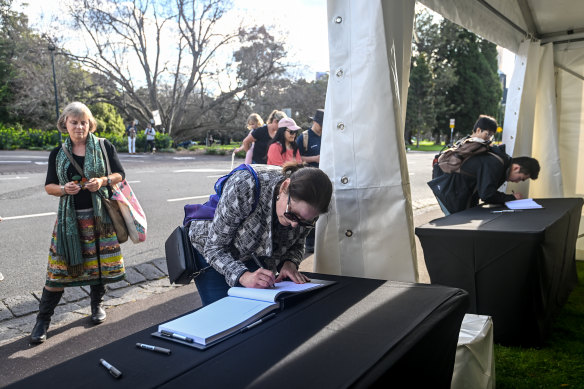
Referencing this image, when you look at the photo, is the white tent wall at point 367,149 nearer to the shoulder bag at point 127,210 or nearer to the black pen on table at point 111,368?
the black pen on table at point 111,368

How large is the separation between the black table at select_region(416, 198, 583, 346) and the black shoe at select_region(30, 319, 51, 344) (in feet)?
9.63

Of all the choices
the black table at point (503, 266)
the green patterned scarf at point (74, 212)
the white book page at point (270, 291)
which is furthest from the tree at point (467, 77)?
the white book page at point (270, 291)

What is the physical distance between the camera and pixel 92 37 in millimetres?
30906

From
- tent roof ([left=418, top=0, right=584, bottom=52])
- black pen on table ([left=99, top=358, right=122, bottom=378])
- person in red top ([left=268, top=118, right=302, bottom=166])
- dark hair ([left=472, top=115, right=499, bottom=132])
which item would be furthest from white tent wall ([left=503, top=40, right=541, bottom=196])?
black pen on table ([left=99, top=358, right=122, bottom=378])

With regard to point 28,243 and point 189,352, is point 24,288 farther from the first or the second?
point 189,352

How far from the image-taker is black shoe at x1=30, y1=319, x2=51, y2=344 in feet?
11.1

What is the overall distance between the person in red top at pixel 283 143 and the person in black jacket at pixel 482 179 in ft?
7.55

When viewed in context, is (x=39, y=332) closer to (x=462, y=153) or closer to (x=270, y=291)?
(x=270, y=291)

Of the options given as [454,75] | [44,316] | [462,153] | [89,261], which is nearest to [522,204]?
[462,153]

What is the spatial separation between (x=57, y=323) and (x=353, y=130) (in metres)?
2.95

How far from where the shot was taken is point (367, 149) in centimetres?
270

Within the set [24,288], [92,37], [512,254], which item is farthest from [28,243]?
[92,37]

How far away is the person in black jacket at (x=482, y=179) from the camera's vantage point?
14.0 ft

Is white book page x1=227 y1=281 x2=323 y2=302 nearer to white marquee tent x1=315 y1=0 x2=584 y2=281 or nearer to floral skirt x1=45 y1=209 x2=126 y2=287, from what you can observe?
white marquee tent x1=315 y1=0 x2=584 y2=281
